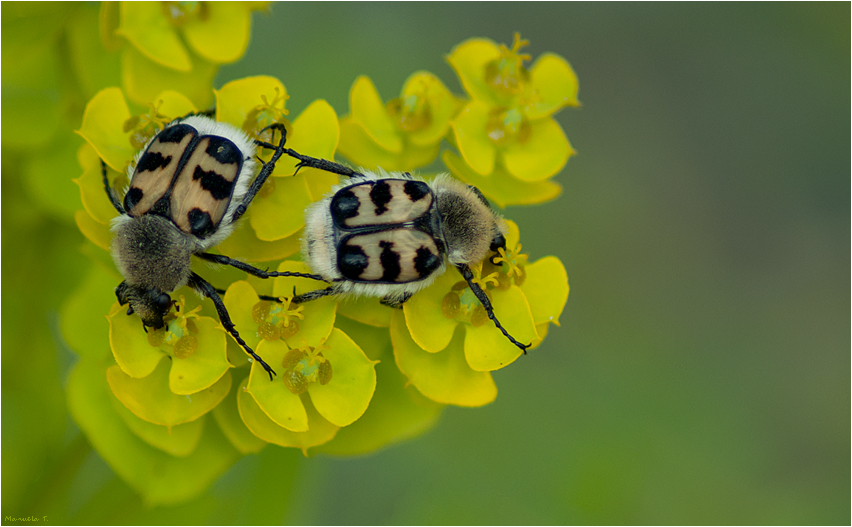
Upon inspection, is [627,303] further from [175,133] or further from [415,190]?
[175,133]

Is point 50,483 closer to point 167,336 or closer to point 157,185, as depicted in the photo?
point 167,336

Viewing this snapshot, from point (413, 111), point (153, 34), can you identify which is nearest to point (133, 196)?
point (153, 34)

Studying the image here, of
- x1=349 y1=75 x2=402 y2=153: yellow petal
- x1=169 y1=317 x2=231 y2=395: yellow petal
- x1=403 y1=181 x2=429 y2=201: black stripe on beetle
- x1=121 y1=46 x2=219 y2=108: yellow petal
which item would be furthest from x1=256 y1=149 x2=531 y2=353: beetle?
x1=121 y1=46 x2=219 y2=108: yellow petal

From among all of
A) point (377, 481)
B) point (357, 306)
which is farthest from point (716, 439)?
point (357, 306)

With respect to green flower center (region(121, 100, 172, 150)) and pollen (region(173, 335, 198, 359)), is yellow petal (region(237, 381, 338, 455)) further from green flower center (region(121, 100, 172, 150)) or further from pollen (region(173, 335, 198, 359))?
green flower center (region(121, 100, 172, 150))

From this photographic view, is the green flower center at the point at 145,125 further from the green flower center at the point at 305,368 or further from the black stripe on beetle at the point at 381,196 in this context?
the green flower center at the point at 305,368

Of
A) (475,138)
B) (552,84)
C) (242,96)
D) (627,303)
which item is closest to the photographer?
(242,96)
